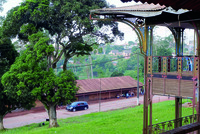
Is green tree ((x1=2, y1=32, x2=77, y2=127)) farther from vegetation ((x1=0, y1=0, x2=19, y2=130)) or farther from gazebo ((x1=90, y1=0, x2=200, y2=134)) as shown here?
gazebo ((x1=90, y1=0, x2=200, y2=134))

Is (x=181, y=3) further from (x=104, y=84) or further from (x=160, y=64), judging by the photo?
(x=104, y=84)

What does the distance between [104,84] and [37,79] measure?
19.0m

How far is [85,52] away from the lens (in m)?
19.7

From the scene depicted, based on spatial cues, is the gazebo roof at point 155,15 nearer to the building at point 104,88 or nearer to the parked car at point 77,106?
the parked car at point 77,106

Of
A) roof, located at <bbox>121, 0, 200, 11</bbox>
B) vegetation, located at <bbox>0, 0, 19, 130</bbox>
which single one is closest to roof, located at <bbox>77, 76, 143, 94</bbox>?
vegetation, located at <bbox>0, 0, 19, 130</bbox>

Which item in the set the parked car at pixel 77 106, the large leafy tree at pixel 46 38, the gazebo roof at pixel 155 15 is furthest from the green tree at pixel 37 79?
the parked car at pixel 77 106

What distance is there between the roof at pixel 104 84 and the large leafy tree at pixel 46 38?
1397 centimetres

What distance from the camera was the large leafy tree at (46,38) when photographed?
15727 millimetres

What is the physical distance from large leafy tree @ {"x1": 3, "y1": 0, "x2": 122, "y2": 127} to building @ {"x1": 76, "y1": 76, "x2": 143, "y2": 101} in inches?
533

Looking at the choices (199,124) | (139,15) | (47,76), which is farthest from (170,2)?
(47,76)

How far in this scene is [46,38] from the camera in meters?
16.0

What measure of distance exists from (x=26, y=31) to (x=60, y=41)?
255 cm

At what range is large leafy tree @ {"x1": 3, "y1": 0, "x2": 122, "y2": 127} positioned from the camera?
15.7 m

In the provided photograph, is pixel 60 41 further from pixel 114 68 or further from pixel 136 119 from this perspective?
pixel 114 68
